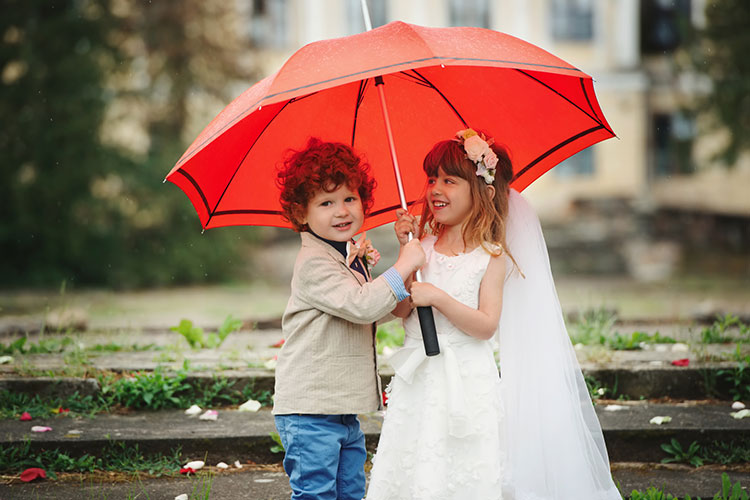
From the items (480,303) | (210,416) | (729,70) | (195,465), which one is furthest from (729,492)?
(729,70)

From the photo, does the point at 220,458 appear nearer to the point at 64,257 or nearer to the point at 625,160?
the point at 64,257

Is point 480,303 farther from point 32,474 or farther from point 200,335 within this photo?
point 200,335

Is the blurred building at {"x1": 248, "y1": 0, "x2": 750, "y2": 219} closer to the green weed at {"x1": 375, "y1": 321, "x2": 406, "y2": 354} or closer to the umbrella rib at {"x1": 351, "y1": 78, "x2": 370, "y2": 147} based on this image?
the green weed at {"x1": 375, "y1": 321, "x2": 406, "y2": 354}

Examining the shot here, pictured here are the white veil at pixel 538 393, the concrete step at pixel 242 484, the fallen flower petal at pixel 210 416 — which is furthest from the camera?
the fallen flower petal at pixel 210 416

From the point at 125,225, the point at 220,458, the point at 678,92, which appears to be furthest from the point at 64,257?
the point at 678,92

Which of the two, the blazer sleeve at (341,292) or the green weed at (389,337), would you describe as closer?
the blazer sleeve at (341,292)

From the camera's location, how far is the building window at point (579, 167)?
21562mm

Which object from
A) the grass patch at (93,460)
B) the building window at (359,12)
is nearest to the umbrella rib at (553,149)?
the grass patch at (93,460)

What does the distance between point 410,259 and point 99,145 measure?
40.3 feet

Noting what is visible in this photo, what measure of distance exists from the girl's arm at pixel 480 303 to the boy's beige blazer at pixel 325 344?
0.18m

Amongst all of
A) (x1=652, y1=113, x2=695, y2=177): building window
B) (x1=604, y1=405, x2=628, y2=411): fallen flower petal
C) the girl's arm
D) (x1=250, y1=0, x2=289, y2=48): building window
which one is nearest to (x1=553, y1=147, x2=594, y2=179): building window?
(x1=652, y1=113, x2=695, y2=177): building window

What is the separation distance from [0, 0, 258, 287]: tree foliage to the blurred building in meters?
5.24

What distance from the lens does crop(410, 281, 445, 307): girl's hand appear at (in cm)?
296

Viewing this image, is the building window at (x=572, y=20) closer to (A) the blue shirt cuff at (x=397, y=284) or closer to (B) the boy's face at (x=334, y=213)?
(B) the boy's face at (x=334, y=213)
